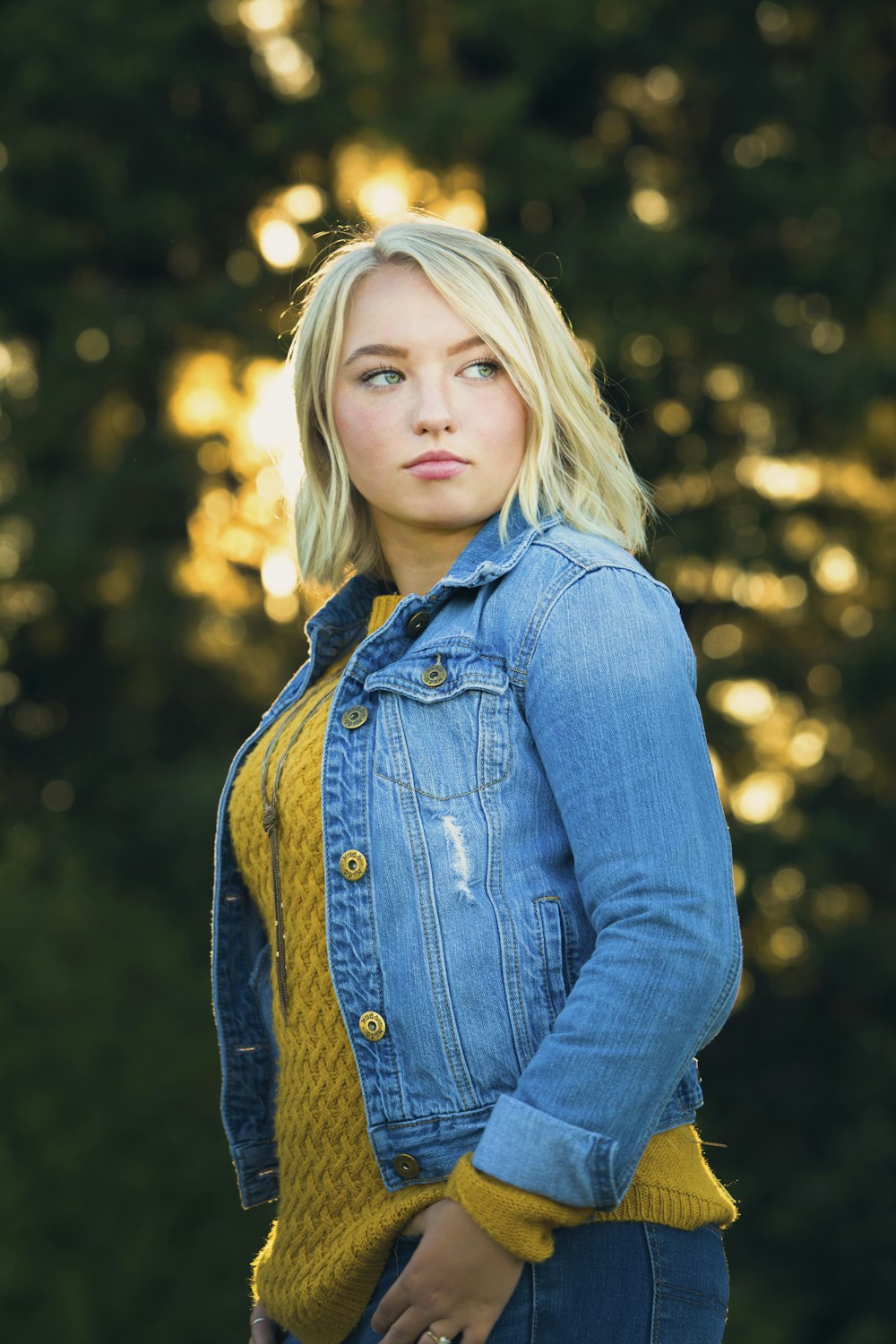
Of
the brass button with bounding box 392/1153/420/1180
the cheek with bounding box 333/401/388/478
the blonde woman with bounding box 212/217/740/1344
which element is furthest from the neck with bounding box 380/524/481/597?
the brass button with bounding box 392/1153/420/1180

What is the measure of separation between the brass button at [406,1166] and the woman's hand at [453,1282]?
0.26ft

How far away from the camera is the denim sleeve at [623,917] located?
55.8 inches

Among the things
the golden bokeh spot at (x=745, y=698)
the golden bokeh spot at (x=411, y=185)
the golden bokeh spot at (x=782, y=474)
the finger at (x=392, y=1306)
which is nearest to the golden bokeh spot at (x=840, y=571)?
the golden bokeh spot at (x=782, y=474)

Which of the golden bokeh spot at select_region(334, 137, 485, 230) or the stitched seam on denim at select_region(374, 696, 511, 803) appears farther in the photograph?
the golden bokeh spot at select_region(334, 137, 485, 230)

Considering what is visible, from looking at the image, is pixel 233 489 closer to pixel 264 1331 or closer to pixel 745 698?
pixel 745 698

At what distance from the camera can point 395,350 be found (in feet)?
6.07

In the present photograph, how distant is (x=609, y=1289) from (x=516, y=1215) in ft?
0.61

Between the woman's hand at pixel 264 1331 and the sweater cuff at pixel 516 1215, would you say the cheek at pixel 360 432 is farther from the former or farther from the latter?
the woman's hand at pixel 264 1331

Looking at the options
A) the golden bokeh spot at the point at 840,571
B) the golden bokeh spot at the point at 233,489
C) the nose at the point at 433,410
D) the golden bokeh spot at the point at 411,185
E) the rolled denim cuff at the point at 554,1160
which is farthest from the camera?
the golden bokeh spot at the point at 840,571

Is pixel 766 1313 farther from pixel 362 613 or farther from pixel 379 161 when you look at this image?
pixel 362 613

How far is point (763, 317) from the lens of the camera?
31.3 feet

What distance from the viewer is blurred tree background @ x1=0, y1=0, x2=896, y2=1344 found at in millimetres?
8836

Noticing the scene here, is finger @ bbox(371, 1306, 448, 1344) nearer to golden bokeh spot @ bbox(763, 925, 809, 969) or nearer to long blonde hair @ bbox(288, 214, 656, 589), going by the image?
long blonde hair @ bbox(288, 214, 656, 589)

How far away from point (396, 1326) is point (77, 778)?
853cm
